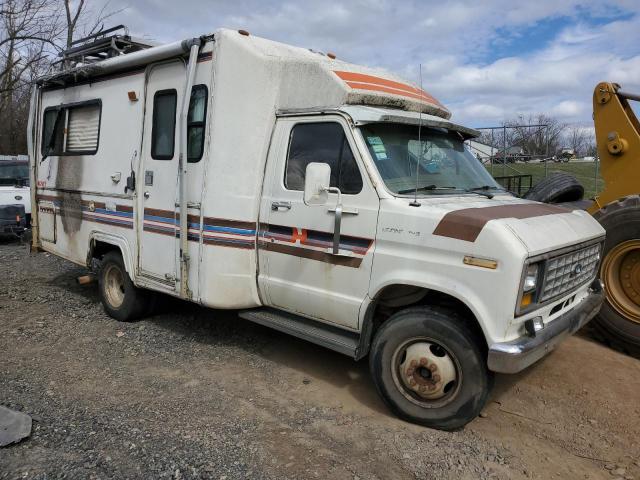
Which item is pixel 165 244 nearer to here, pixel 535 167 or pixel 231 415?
pixel 231 415

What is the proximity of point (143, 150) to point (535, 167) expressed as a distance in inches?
644

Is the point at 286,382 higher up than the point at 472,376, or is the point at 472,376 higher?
the point at 472,376

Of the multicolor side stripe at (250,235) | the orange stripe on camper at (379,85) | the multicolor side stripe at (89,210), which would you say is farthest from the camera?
the multicolor side stripe at (89,210)

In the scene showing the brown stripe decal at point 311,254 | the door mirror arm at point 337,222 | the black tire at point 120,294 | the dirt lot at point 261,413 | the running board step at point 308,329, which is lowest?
the dirt lot at point 261,413

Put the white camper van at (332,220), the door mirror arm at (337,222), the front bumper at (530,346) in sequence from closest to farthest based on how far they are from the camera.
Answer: the front bumper at (530,346) → the white camper van at (332,220) → the door mirror arm at (337,222)

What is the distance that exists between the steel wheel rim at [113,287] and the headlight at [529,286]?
4.74m

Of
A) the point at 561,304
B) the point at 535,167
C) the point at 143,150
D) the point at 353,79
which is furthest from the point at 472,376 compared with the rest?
the point at 535,167

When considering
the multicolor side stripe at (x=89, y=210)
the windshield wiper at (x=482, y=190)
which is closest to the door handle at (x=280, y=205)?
the windshield wiper at (x=482, y=190)

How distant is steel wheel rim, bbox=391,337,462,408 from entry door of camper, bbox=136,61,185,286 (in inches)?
99.4

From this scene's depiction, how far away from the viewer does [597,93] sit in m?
6.29

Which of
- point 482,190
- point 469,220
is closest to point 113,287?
point 482,190

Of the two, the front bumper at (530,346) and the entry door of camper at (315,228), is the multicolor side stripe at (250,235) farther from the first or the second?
the front bumper at (530,346)

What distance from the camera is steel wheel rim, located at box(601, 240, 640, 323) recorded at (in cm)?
546

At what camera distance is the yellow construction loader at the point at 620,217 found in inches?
214
